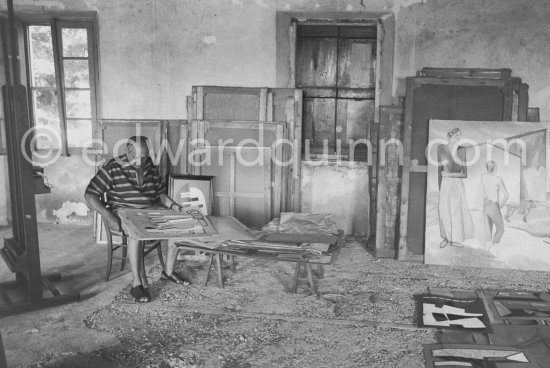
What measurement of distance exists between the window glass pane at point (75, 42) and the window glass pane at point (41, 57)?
0.76 ft

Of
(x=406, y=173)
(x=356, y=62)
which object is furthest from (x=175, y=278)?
(x=356, y=62)

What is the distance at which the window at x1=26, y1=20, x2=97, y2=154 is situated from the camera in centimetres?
602

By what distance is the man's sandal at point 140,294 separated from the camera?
12.6 ft

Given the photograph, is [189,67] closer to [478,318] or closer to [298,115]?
[298,115]

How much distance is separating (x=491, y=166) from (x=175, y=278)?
3.06m

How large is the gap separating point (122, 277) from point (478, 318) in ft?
9.51

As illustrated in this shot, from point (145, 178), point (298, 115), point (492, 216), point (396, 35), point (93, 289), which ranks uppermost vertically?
point (396, 35)

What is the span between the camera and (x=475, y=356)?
9.74 ft

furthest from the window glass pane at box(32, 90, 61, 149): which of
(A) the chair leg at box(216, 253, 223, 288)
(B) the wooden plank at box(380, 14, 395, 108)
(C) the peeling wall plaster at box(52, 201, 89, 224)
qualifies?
(B) the wooden plank at box(380, 14, 395, 108)

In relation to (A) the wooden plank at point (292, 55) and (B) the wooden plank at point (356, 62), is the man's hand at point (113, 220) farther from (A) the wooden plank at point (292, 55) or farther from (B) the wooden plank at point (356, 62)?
(B) the wooden plank at point (356, 62)

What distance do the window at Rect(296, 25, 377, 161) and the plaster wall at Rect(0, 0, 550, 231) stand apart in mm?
1172

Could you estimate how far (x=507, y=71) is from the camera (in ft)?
17.4

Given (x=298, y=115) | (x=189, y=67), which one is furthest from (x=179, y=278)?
(x=189, y=67)

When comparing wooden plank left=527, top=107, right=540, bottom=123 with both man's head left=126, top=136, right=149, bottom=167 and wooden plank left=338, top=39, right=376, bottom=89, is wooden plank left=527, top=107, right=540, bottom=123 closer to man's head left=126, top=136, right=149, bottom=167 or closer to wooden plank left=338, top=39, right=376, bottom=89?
wooden plank left=338, top=39, right=376, bottom=89
